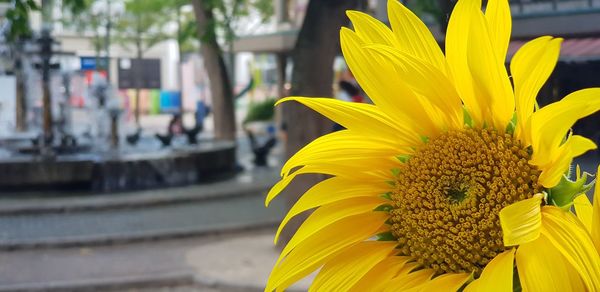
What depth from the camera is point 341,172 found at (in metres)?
1.26

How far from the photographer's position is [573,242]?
1.02 meters

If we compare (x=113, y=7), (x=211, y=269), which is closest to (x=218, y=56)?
(x=211, y=269)

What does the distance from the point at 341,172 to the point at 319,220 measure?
7cm

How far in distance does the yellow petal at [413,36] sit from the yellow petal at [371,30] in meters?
0.02

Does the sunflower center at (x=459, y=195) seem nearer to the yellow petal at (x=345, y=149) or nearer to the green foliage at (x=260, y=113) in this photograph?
the yellow petal at (x=345, y=149)

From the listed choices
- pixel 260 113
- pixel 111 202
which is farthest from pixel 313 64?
pixel 260 113

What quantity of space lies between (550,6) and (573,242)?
2.31 m

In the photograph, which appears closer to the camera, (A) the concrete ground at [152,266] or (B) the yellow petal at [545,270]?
(B) the yellow petal at [545,270]

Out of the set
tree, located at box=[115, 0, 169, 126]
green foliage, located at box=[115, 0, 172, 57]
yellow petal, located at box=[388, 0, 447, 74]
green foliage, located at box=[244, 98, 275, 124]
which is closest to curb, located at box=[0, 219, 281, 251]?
yellow petal, located at box=[388, 0, 447, 74]

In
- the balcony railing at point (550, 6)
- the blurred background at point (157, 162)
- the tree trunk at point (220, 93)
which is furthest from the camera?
the tree trunk at point (220, 93)

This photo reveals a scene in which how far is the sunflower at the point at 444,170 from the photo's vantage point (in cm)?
106

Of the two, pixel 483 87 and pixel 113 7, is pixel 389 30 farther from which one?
pixel 113 7

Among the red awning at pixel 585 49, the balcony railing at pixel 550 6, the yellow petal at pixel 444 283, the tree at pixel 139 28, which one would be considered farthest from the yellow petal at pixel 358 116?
the tree at pixel 139 28

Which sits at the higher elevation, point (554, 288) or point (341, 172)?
point (341, 172)
